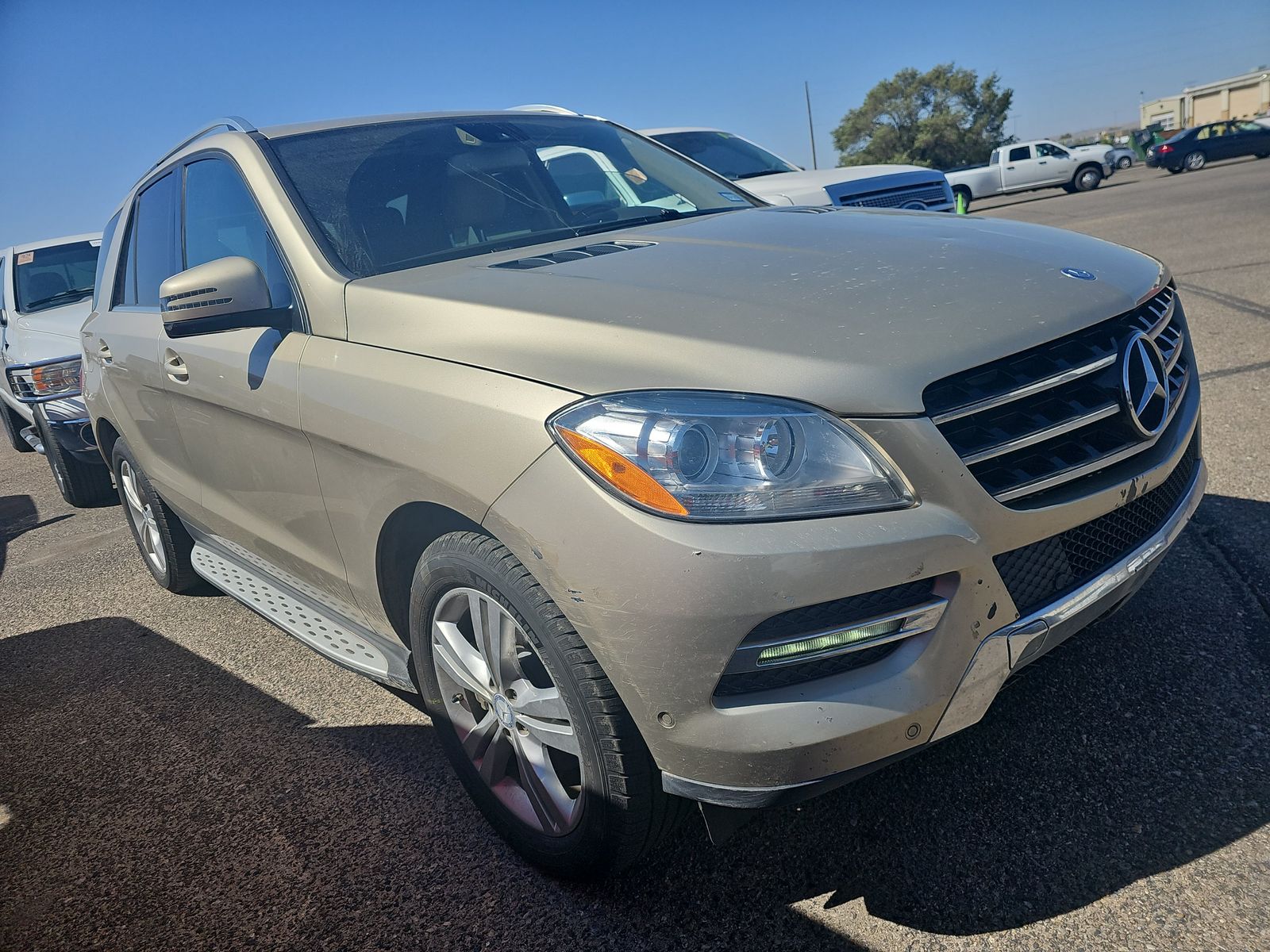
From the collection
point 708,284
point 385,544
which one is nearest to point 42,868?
point 385,544

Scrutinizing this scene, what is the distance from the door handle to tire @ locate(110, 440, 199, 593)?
3.13ft

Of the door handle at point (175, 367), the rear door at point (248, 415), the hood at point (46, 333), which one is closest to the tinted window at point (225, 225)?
the rear door at point (248, 415)

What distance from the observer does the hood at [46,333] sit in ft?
22.4

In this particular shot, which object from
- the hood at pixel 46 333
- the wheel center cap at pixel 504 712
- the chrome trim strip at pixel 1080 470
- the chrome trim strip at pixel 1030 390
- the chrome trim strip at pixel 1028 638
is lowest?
the wheel center cap at pixel 504 712

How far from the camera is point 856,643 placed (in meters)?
1.74

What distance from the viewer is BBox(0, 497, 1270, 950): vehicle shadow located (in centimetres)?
206

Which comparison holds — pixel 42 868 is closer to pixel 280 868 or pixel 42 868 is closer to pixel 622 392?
pixel 280 868

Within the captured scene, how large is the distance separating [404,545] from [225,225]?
5.02 ft

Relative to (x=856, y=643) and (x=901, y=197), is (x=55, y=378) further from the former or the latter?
(x=856, y=643)

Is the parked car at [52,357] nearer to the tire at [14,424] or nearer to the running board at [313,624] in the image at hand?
the tire at [14,424]

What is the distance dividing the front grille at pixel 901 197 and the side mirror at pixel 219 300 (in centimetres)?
589

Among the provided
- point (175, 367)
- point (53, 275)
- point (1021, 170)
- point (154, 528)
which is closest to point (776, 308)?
point (175, 367)

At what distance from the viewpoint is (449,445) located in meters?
2.04

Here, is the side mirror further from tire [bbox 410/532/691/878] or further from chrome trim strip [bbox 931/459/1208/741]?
chrome trim strip [bbox 931/459/1208/741]
